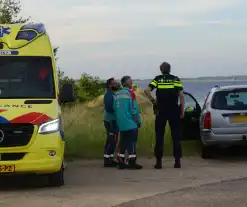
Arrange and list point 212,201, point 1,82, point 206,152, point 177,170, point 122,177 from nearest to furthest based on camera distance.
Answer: point 212,201 < point 1,82 < point 122,177 < point 177,170 < point 206,152

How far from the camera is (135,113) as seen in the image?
11984 mm

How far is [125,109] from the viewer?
39.1 ft

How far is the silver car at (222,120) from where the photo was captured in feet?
41.5

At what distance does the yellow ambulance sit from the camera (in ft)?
30.4

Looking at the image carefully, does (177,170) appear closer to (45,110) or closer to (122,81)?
(122,81)

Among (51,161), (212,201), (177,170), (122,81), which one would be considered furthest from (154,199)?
(122,81)

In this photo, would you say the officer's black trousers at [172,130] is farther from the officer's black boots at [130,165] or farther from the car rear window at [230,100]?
the car rear window at [230,100]

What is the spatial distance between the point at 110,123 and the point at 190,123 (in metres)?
Answer: 2.15

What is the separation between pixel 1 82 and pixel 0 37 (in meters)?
0.81

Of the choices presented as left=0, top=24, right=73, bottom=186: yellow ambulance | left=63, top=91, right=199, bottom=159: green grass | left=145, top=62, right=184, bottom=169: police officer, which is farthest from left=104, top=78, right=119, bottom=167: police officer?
left=0, top=24, right=73, bottom=186: yellow ambulance

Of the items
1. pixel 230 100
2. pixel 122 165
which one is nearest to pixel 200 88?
pixel 230 100

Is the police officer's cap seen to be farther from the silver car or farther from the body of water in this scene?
the body of water

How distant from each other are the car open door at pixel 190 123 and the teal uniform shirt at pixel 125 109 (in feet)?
6.49

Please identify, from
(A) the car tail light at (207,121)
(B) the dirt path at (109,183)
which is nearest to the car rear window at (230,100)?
(A) the car tail light at (207,121)
